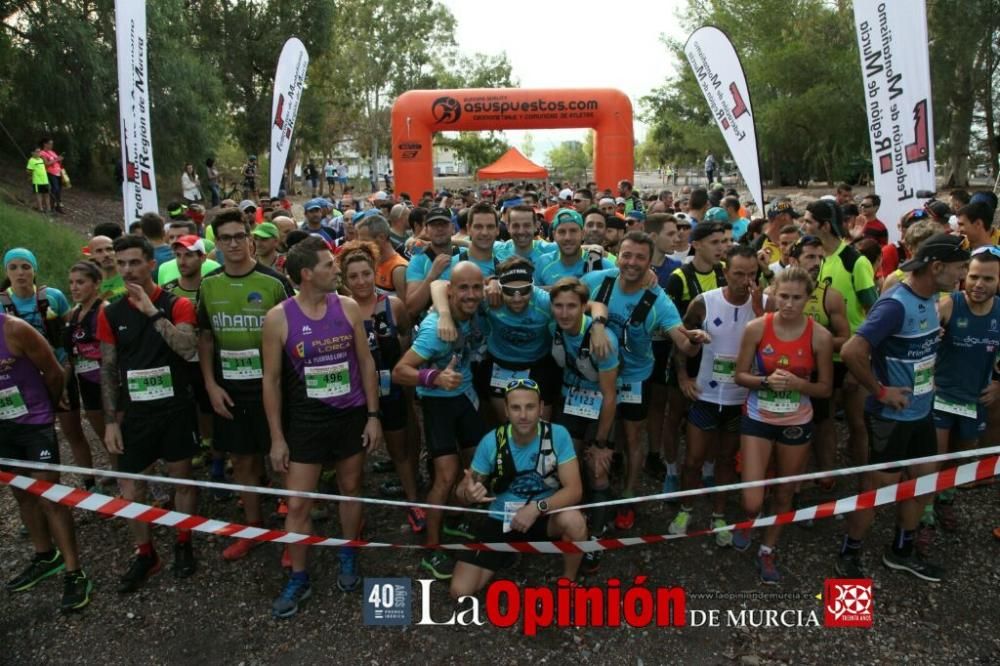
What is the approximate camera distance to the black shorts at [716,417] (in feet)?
13.3

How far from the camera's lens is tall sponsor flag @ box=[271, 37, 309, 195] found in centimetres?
1005

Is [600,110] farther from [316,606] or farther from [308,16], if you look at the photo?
[308,16]

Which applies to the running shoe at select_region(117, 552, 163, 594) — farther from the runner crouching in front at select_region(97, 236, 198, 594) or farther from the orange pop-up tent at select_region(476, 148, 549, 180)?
the orange pop-up tent at select_region(476, 148, 549, 180)

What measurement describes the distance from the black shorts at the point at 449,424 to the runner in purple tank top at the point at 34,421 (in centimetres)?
209

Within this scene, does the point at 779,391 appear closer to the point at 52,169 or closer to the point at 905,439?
the point at 905,439

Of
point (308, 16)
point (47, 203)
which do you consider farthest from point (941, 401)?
point (308, 16)

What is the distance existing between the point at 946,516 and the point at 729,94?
6.13 meters

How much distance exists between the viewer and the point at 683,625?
3395mm

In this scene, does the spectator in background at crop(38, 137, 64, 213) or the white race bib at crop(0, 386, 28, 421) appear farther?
the spectator in background at crop(38, 137, 64, 213)

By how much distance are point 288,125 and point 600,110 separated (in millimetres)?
9279

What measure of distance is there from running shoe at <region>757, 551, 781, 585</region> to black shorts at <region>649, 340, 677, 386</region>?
1.33 metres

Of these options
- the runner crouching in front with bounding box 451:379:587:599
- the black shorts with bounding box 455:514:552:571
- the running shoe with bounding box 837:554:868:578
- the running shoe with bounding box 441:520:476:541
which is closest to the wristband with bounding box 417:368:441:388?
the runner crouching in front with bounding box 451:379:587:599

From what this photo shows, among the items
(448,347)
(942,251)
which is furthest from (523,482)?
(942,251)

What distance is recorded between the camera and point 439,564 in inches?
150
